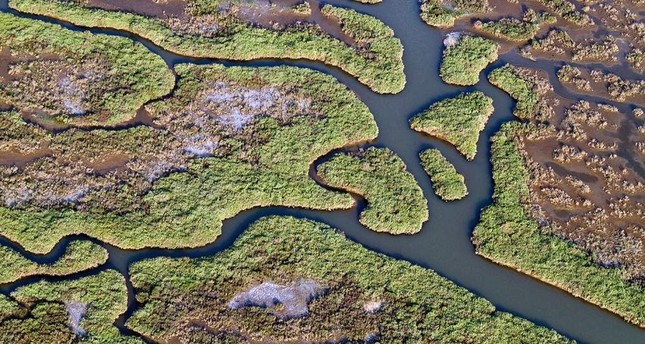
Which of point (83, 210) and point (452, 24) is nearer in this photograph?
point (83, 210)

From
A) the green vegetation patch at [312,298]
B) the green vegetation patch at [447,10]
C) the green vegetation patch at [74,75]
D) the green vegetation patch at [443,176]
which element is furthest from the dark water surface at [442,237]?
the green vegetation patch at [447,10]

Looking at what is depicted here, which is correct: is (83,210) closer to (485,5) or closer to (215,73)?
(215,73)

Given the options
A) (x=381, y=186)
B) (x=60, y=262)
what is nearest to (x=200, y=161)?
(x=60, y=262)

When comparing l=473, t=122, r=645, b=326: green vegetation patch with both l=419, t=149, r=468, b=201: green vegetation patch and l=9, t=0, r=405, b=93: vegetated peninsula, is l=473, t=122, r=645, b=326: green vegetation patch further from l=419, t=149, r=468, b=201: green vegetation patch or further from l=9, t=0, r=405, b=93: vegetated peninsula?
l=9, t=0, r=405, b=93: vegetated peninsula

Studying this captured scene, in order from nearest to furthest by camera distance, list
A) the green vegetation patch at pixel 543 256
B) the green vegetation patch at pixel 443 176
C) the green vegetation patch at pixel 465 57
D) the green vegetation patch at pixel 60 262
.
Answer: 1. the green vegetation patch at pixel 60 262
2. the green vegetation patch at pixel 543 256
3. the green vegetation patch at pixel 443 176
4. the green vegetation patch at pixel 465 57

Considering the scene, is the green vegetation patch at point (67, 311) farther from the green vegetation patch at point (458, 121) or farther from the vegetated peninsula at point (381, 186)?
the green vegetation patch at point (458, 121)

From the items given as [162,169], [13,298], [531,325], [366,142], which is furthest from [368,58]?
[13,298]

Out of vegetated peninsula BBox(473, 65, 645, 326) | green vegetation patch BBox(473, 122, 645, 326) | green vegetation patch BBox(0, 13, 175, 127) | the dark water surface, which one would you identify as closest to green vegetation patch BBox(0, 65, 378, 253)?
the dark water surface

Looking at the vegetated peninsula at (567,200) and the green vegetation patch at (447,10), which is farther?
the green vegetation patch at (447,10)
